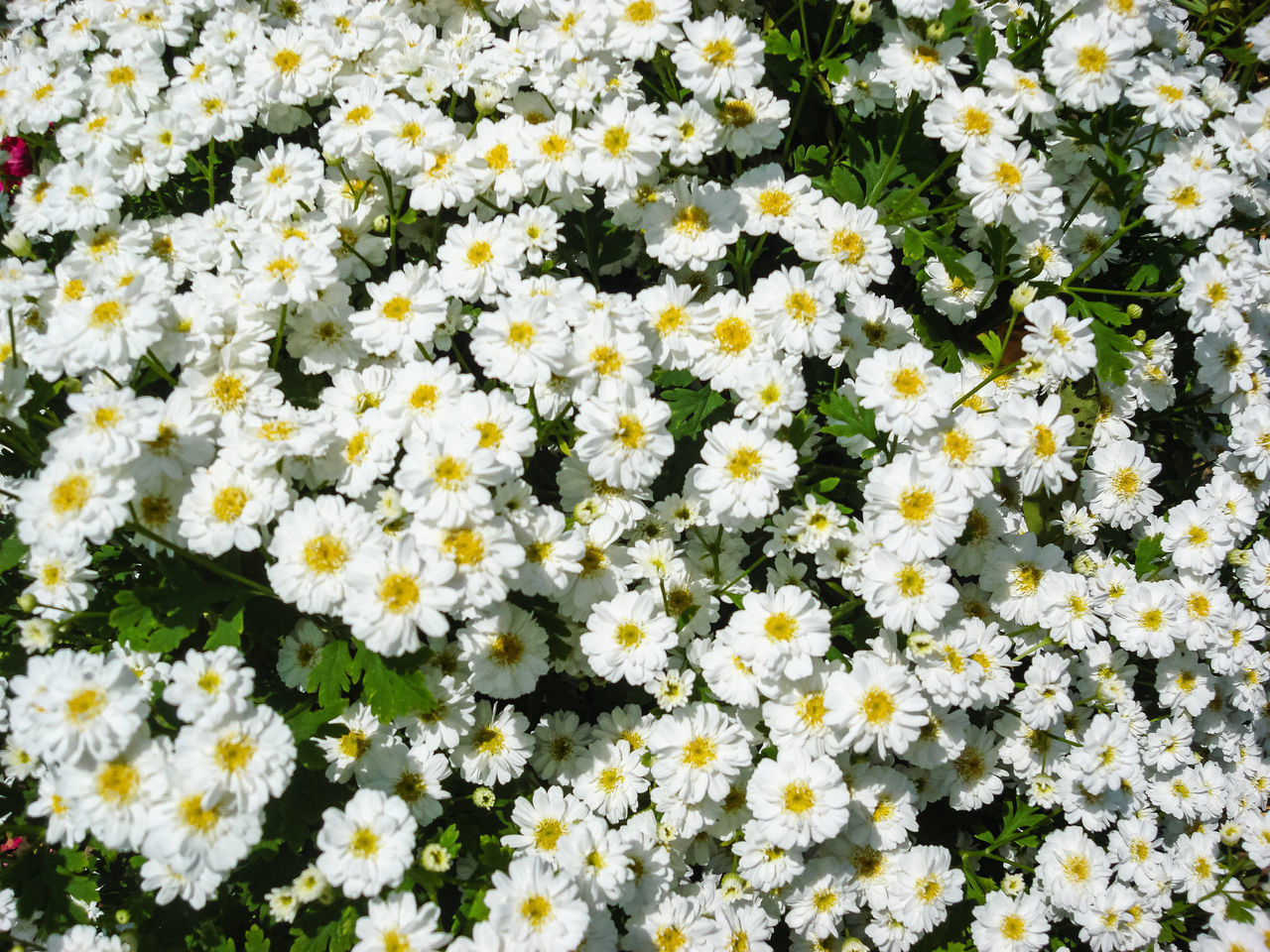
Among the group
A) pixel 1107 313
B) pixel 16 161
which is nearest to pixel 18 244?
pixel 16 161

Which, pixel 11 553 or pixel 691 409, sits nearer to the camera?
pixel 11 553

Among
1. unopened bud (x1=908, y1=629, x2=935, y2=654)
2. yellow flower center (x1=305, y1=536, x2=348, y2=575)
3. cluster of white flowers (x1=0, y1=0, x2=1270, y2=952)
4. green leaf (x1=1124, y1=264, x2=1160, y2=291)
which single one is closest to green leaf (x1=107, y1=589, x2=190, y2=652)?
cluster of white flowers (x1=0, y1=0, x2=1270, y2=952)

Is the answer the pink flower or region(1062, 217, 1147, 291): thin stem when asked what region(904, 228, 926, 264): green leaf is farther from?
the pink flower

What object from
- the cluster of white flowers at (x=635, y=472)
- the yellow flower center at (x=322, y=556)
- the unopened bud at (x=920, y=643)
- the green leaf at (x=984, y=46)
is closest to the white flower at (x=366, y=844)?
the cluster of white flowers at (x=635, y=472)

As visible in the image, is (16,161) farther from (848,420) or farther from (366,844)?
(848,420)

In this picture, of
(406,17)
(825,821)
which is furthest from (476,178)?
(825,821)

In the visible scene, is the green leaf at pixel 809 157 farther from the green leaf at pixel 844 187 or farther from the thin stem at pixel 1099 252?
the thin stem at pixel 1099 252
